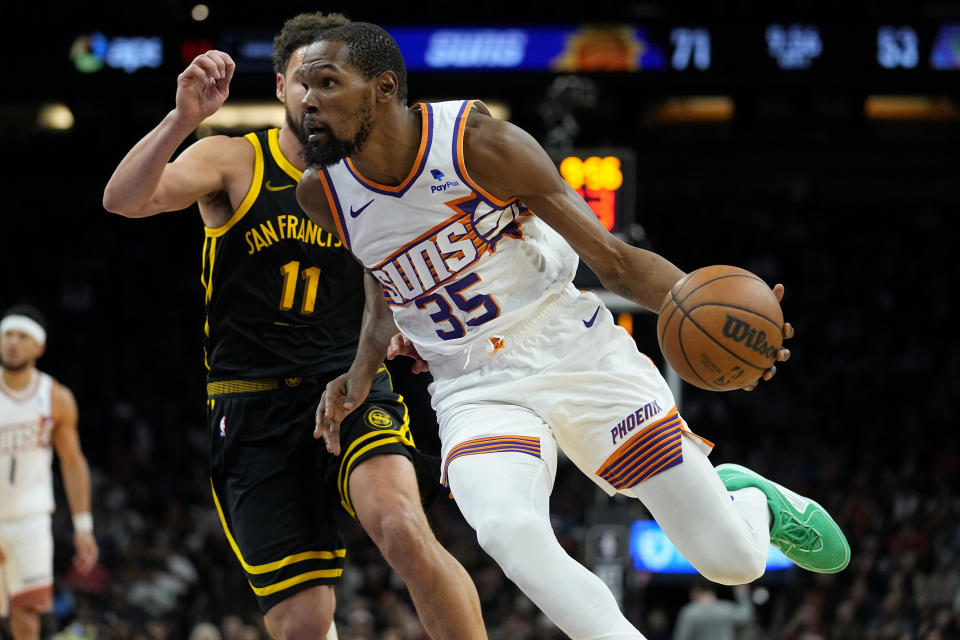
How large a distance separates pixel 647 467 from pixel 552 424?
1.08 ft

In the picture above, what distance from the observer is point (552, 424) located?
12.6 ft

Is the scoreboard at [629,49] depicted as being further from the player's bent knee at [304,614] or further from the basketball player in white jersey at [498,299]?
the basketball player in white jersey at [498,299]

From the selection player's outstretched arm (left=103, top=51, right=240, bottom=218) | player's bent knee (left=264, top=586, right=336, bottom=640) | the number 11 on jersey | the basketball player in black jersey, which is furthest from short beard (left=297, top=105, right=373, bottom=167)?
player's bent knee (left=264, top=586, right=336, bottom=640)

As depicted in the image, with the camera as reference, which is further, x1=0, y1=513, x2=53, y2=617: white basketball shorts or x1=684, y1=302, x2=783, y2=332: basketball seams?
x1=0, y1=513, x2=53, y2=617: white basketball shorts

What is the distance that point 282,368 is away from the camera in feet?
15.2

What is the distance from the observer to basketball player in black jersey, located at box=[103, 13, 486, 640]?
14.6 feet

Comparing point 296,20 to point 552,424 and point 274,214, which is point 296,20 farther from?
point 552,424

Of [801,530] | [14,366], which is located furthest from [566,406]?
[14,366]

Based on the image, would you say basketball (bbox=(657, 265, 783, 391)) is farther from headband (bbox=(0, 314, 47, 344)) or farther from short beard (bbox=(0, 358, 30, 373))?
short beard (bbox=(0, 358, 30, 373))

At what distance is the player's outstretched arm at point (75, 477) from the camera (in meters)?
7.10

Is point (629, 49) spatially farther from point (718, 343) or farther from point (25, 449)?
point (718, 343)

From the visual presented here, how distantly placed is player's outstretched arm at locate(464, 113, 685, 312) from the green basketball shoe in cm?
91

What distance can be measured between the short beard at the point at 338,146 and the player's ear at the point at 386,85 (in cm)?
7

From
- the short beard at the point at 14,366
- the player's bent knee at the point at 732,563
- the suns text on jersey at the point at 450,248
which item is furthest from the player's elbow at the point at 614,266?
the short beard at the point at 14,366
